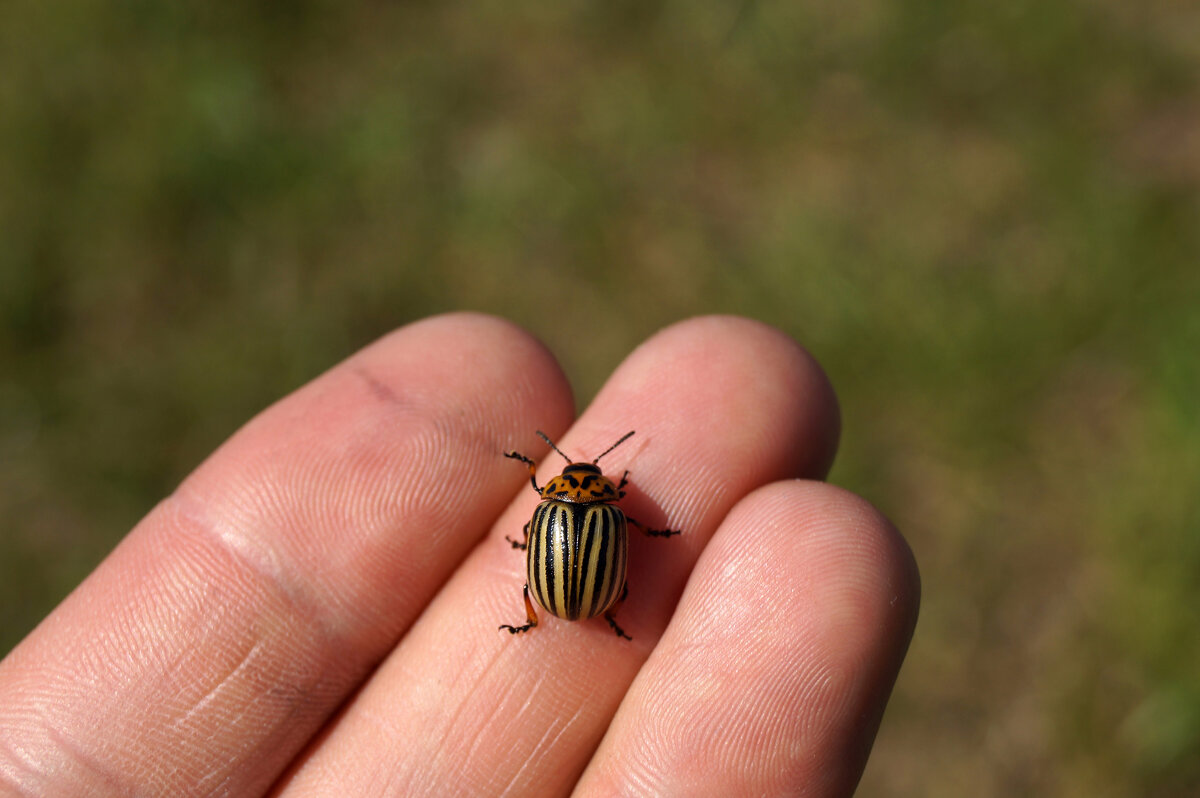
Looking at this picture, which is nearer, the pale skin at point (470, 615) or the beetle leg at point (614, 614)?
the pale skin at point (470, 615)

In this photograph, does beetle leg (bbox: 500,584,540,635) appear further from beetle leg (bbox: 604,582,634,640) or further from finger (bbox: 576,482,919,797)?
finger (bbox: 576,482,919,797)

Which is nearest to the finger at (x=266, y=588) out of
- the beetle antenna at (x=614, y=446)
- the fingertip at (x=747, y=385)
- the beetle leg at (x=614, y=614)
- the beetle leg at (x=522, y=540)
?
the beetle leg at (x=522, y=540)

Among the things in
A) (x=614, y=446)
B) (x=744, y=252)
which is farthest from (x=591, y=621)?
(x=744, y=252)

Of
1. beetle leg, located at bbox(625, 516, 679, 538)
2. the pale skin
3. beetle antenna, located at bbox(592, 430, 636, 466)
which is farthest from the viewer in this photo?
beetle antenna, located at bbox(592, 430, 636, 466)

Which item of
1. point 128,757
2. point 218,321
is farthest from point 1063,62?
point 128,757

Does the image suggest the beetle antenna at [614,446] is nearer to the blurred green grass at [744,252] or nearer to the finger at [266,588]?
the finger at [266,588]

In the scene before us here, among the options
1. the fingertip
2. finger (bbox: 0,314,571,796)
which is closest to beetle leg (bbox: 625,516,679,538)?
the fingertip

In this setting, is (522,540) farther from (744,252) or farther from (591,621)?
(744,252)
